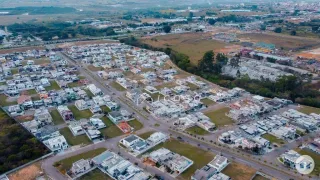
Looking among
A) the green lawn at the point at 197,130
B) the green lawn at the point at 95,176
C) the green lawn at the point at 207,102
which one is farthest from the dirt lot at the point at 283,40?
the green lawn at the point at 95,176

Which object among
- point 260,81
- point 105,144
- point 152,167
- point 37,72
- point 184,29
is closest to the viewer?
point 152,167

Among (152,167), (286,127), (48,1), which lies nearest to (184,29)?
(286,127)

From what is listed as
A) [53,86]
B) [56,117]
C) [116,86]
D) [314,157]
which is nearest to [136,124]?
[56,117]

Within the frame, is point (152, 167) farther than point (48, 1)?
No

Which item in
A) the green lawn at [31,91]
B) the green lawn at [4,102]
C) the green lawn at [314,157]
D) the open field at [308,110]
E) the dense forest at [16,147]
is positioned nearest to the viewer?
the green lawn at [314,157]

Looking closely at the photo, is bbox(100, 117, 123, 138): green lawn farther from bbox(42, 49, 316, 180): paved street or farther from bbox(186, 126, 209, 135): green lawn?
bbox(186, 126, 209, 135): green lawn

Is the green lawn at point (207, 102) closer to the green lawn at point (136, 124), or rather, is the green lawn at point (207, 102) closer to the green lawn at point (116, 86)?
the green lawn at point (136, 124)

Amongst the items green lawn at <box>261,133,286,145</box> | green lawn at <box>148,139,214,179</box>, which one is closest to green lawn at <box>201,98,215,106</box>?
green lawn at <box>261,133,286,145</box>

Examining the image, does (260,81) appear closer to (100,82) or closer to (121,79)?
(121,79)
